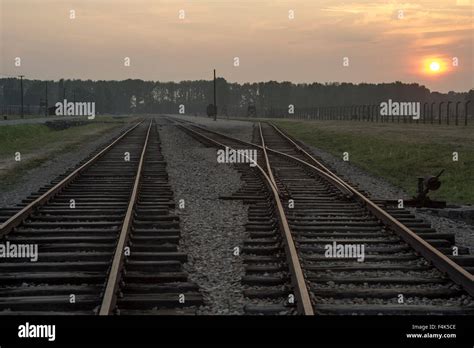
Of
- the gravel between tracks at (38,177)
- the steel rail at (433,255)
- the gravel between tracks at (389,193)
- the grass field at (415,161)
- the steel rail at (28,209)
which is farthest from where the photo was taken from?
the grass field at (415,161)

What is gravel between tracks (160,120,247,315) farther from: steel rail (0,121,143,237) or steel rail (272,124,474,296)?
steel rail (0,121,143,237)

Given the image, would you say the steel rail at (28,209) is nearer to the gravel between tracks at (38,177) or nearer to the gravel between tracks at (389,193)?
the gravel between tracks at (38,177)

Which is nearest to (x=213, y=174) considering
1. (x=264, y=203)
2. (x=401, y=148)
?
(x=264, y=203)

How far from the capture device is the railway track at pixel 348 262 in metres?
6.00

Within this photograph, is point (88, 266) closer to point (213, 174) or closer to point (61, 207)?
point (61, 207)

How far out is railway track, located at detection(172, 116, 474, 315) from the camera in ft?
19.7

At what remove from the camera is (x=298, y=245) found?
823cm

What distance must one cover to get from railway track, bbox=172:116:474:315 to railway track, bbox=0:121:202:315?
3.32 ft

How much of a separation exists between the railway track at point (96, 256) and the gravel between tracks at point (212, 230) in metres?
0.21

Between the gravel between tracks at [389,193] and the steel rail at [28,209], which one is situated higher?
the steel rail at [28,209]

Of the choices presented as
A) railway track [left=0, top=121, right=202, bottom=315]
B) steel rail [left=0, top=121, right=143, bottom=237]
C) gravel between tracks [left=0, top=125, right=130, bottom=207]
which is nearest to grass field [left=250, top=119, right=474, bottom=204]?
railway track [left=0, top=121, right=202, bottom=315]

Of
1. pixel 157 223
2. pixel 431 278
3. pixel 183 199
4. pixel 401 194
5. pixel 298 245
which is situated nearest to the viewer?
pixel 431 278

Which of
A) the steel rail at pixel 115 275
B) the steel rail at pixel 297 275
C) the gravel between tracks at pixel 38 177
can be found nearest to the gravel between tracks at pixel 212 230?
the steel rail at pixel 297 275

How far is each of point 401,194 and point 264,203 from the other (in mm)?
4084
